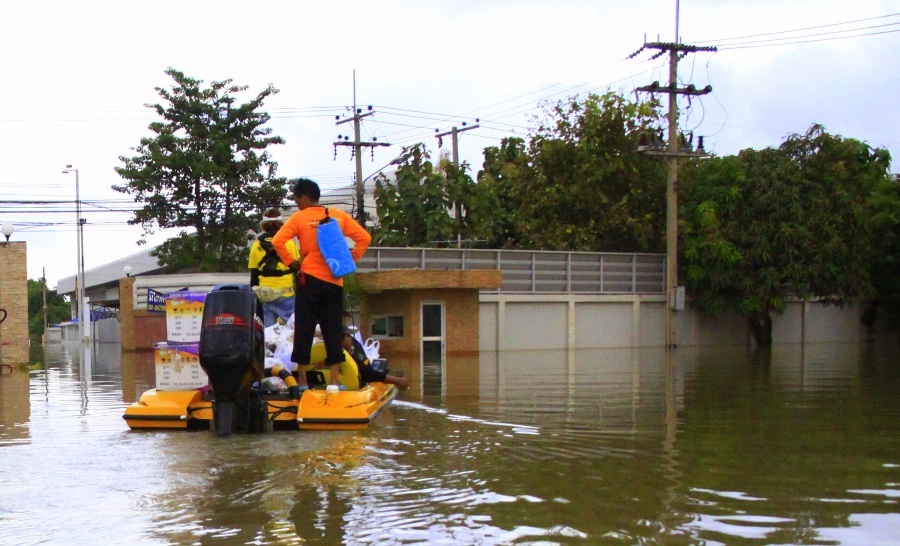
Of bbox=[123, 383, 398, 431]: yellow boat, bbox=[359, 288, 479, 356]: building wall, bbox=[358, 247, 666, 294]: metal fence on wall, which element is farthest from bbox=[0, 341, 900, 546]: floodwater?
bbox=[358, 247, 666, 294]: metal fence on wall

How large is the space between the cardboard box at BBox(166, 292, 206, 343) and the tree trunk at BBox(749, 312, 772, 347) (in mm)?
29729

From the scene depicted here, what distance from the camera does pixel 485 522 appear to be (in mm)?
4570

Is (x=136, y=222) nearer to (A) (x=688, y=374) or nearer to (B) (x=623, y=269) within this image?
(B) (x=623, y=269)

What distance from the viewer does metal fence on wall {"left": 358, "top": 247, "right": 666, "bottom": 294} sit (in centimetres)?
2842

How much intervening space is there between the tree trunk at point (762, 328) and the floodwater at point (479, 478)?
25820 mm

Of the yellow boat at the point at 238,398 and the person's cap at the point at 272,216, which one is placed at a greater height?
the person's cap at the point at 272,216

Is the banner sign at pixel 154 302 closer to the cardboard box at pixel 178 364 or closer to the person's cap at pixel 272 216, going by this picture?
the person's cap at pixel 272 216

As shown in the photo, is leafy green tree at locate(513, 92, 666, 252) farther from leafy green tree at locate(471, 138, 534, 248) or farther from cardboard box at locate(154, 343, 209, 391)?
cardboard box at locate(154, 343, 209, 391)

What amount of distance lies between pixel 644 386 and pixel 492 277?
49.2ft

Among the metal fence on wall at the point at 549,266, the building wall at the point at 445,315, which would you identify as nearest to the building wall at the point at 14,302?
the metal fence on wall at the point at 549,266

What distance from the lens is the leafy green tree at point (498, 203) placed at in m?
35.8

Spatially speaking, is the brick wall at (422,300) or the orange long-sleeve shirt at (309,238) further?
the brick wall at (422,300)

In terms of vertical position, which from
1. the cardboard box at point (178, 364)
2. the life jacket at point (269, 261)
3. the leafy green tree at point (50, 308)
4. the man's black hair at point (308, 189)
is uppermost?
the man's black hair at point (308, 189)

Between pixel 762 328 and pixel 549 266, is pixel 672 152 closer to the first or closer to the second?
pixel 549 266
